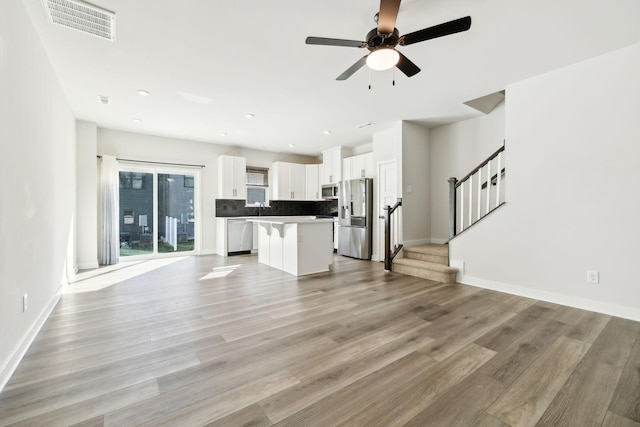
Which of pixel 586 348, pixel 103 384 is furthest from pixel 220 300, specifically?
pixel 586 348

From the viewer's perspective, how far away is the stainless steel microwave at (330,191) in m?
7.47

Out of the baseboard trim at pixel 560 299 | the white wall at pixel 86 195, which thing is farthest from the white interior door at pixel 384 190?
the white wall at pixel 86 195

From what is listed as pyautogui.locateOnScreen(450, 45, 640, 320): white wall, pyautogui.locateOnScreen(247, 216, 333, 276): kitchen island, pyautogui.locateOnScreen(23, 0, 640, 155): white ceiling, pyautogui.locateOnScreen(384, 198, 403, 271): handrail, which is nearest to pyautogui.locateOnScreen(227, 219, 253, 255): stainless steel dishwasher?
pyautogui.locateOnScreen(247, 216, 333, 276): kitchen island

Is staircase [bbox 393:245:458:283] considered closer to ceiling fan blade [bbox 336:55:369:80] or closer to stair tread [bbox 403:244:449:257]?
stair tread [bbox 403:244:449:257]

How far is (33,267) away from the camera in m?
2.52

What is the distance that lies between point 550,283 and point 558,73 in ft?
8.29

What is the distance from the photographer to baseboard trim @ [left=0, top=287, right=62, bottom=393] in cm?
179

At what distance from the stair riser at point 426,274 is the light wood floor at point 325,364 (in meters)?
0.72

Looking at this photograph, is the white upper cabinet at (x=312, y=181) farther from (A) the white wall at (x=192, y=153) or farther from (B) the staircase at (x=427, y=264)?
(B) the staircase at (x=427, y=264)

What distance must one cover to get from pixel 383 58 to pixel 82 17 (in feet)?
8.56

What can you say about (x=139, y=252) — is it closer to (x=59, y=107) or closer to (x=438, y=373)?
(x=59, y=107)

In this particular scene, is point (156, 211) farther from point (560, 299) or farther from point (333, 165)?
point (560, 299)

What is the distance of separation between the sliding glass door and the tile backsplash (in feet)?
2.36

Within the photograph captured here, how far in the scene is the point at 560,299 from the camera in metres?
3.28
